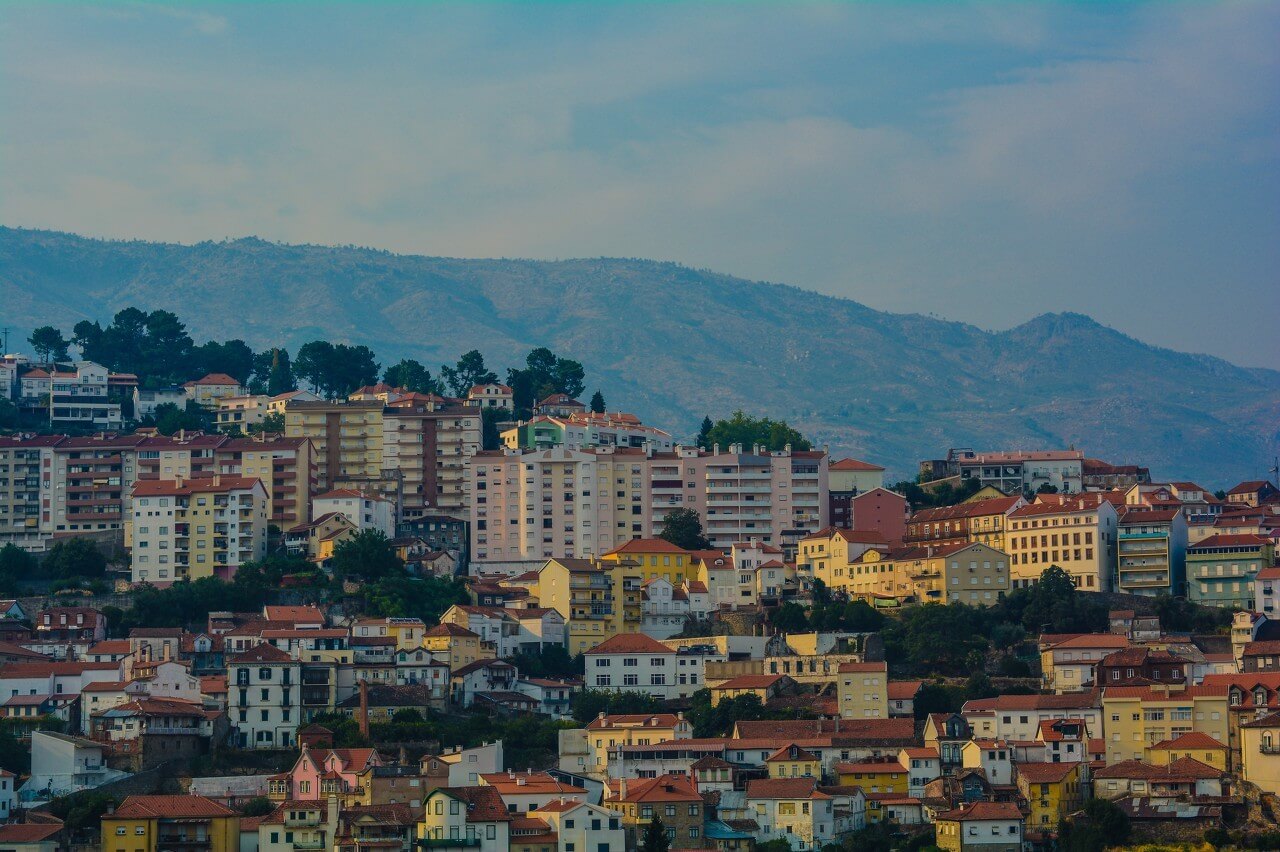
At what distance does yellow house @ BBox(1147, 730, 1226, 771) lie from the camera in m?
69.1

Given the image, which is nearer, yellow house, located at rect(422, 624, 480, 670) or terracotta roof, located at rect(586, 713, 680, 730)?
terracotta roof, located at rect(586, 713, 680, 730)

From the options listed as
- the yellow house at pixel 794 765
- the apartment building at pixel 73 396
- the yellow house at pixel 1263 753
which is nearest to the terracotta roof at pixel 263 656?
the yellow house at pixel 794 765

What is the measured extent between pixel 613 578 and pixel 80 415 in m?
39.0

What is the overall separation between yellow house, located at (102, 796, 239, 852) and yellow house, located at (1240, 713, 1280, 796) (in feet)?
97.4

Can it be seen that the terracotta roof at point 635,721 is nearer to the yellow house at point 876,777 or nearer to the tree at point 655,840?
the yellow house at point 876,777

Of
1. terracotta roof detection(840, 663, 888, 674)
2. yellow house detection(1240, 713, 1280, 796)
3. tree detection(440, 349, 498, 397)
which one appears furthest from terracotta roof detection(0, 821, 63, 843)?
tree detection(440, 349, 498, 397)

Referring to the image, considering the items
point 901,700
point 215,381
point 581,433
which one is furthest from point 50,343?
point 901,700

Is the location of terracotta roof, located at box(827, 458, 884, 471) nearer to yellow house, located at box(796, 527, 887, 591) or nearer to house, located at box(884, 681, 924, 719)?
yellow house, located at box(796, 527, 887, 591)

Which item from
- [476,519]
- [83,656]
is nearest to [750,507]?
[476,519]

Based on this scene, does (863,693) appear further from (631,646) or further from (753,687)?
(631,646)

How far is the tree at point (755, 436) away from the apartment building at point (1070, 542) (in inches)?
928

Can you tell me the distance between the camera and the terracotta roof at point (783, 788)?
67.6 metres

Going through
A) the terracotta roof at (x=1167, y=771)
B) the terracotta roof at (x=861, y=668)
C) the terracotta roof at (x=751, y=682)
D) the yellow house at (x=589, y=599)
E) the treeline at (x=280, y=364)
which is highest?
the treeline at (x=280, y=364)

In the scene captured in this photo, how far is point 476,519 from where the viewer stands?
347 feet
